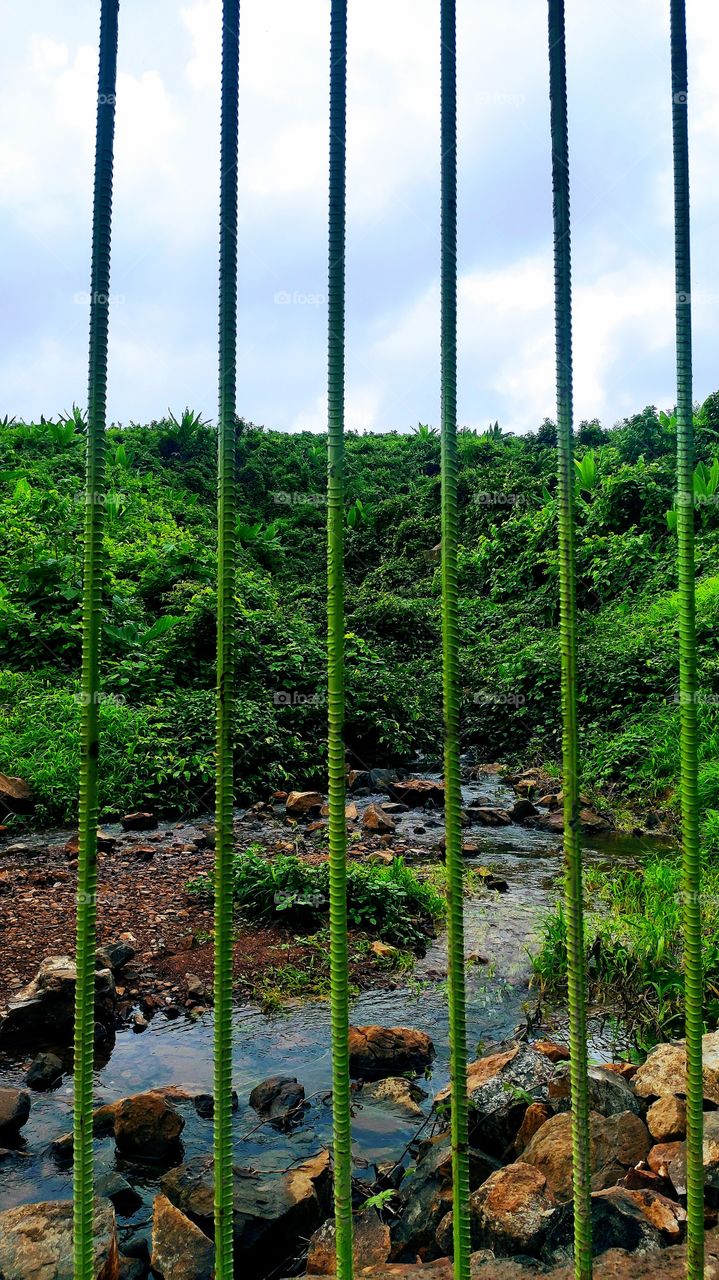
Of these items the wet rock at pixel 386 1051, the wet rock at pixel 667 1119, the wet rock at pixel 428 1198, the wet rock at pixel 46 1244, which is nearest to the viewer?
the wet rock at pixel 46 1244

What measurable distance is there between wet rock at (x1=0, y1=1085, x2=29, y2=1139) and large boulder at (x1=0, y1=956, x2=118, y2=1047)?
19.9 inches

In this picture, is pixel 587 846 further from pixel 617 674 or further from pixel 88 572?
pixel 88 572

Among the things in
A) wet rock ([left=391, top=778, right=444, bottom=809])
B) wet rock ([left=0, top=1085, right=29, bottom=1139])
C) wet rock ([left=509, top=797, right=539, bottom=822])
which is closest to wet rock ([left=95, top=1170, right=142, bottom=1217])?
wet rock ([left=0, top=1085, right=29, bottom=1139])

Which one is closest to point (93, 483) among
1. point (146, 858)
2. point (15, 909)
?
point (15, 909)

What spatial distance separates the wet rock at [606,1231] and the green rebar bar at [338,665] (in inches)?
32.7

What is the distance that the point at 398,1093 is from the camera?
128 inches

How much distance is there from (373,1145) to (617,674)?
7.72 m

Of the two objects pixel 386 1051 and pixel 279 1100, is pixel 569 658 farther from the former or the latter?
pixel 386 1051

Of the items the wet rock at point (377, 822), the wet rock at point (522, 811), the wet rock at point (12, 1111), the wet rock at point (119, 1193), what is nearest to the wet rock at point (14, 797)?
the wet rock at point (377, 822)

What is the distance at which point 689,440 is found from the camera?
4.65 feet

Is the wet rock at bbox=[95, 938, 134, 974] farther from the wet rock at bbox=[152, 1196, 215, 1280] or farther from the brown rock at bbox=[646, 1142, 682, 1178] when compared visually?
the brown rock at bbox=[646, 1142, 682, 1178]

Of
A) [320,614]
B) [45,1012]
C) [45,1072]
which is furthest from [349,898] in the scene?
[320,614]

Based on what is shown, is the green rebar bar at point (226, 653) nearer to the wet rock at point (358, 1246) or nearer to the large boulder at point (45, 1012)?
the wet rock at point (358, 1246)

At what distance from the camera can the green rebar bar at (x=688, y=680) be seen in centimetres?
139
